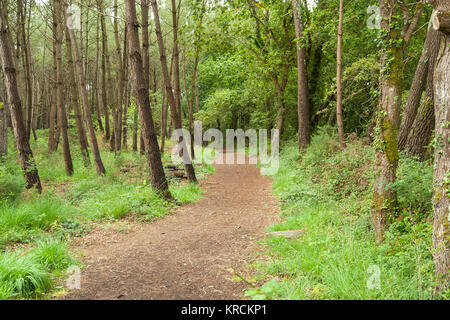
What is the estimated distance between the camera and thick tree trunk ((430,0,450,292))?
9.78 feet

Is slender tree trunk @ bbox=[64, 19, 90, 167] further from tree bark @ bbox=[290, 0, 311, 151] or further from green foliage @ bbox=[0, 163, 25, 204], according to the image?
tree bark @ bbox=[290, 0, 311, 151]

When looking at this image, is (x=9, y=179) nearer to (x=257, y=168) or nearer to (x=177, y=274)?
(x=177, y=274)

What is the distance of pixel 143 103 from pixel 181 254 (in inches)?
173

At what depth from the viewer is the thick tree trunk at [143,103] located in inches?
298

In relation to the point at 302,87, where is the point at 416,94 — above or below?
below

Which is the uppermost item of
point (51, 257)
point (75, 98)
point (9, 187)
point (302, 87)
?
point (302, 87)

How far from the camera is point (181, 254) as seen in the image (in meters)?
4.95

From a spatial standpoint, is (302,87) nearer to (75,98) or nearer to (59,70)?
(75,98)

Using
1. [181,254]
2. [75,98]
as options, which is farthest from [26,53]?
[181,254]

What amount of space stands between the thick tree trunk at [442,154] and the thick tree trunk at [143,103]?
6.29 m

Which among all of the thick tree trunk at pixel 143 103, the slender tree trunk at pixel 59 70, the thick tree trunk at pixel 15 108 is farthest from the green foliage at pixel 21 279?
the slender tree trunk at pixel 59 70

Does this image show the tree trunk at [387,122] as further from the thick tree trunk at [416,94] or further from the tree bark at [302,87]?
the tree bark at [302,87]

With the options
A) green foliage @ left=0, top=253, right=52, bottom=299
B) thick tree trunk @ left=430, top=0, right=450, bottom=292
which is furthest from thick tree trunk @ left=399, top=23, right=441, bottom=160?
green foliage @ left=0, top=253, right=52, bottom=299
